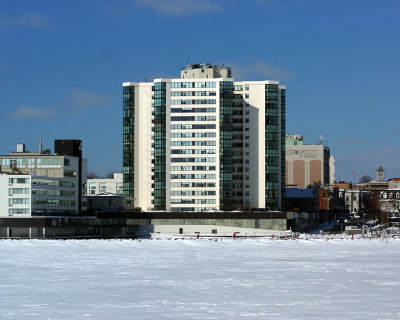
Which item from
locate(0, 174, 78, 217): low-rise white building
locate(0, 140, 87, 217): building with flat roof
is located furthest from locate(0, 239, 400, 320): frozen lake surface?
locate(0, 140, 87, 217): building with flat roof

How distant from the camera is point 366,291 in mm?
55594

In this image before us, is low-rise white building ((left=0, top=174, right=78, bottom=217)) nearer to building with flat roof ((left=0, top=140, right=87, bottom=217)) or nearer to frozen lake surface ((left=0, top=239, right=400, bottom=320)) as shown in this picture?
building with flat roof ((left=0, top=140, right=87, bottom=217))

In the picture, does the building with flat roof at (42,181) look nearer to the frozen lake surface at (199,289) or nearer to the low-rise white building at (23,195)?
the low-rise white building at (23,195)

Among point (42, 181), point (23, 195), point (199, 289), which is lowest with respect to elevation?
point (199, 289)

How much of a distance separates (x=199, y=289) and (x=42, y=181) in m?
127

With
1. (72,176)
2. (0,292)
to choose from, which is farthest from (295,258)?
(72,176)

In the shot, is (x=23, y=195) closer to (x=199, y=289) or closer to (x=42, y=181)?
(x=42, y=181)

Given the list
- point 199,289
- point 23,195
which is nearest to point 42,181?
point 23,195

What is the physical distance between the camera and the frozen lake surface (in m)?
45.4

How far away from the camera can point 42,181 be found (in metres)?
179

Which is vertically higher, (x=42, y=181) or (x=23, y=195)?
(x=42, y=181)

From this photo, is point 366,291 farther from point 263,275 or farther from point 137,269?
point 137,269

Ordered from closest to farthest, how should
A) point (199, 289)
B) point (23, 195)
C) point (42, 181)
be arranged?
1. point (199, 289)
2. point (23, 195)
3. point (42, 181)

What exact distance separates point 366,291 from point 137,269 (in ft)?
88.8
